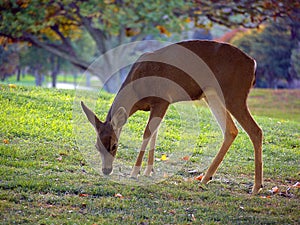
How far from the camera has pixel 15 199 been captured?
5977 mm

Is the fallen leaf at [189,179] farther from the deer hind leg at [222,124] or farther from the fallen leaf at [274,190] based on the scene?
the fallen leaf at [274,190]

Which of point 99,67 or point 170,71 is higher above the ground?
point 170,71

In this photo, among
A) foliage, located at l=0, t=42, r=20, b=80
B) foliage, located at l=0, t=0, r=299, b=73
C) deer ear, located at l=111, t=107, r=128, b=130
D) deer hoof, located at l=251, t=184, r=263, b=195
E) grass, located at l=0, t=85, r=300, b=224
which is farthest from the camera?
foliage, located at l=0, t=42, r=20, b=80

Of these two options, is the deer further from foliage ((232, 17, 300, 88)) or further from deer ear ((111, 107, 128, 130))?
foliage ((232, 17, 300, 88))

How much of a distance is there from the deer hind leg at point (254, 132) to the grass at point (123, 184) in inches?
6.8

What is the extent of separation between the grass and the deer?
463 mm

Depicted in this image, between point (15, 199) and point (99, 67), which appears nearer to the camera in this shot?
point (15, 199)

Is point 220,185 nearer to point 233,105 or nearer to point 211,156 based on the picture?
point 233,105

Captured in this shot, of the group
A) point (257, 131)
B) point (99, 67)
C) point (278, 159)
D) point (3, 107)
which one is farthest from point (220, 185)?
point (99, 67)

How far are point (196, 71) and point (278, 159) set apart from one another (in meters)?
2.69

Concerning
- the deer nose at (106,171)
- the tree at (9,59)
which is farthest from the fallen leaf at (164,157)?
the tree at (9,59)

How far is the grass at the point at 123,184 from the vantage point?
588cm

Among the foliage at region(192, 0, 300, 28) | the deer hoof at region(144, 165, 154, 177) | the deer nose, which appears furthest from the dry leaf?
the foliage at region(192, 0, 300, 28)

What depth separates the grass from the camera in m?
5.88
